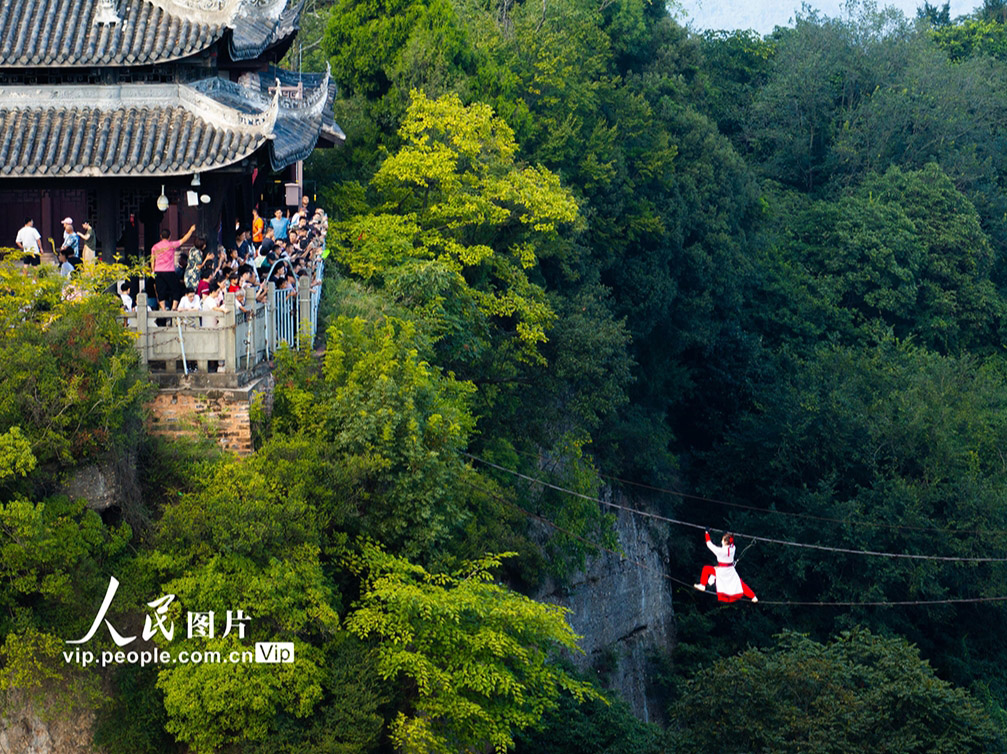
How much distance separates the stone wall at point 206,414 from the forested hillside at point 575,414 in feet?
1.42

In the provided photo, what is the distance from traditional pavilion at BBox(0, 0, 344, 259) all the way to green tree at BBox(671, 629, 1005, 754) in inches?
505

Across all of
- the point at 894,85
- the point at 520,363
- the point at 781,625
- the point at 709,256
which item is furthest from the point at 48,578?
the point at 894,85

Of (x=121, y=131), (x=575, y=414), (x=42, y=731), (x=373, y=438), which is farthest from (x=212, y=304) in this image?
(x=575, y=414)

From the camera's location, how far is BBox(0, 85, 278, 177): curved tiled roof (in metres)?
22.3

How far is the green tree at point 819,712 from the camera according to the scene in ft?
89.2

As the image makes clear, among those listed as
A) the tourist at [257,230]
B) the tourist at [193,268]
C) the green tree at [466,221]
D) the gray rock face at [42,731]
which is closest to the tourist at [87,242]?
the tourist at [193,268]

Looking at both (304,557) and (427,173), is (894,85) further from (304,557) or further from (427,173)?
(304,557)

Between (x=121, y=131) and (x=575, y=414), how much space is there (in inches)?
800

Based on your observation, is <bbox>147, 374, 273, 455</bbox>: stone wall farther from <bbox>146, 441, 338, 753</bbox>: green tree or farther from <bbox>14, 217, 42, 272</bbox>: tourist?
<bbox>14, 217, 42, 272</bbox>: tourist

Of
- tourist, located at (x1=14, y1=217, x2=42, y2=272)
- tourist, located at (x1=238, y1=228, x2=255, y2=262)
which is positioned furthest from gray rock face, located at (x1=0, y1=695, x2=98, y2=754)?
tourist, located at (x1=238, y1=228, x2=255, y2=262)

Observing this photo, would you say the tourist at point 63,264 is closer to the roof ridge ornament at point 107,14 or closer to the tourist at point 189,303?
the tourist at point 189,303

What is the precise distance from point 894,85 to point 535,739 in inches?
2078

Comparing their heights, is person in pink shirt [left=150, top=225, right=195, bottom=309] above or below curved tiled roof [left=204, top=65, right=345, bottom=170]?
below

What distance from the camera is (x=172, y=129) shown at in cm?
2269
